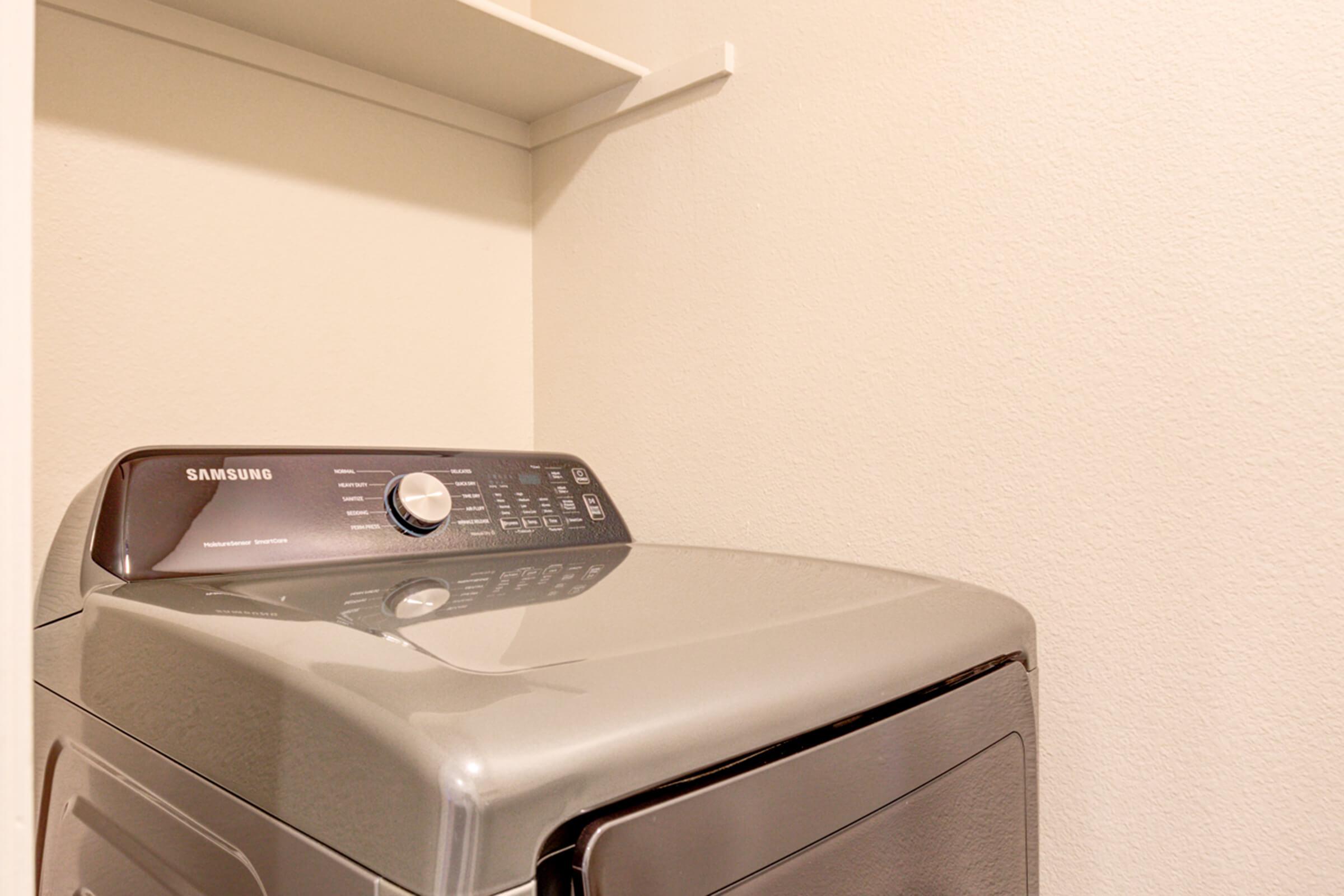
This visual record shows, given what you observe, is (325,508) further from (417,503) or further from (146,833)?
(146,833)

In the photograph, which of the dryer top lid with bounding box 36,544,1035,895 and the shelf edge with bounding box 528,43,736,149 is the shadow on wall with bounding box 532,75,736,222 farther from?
the dryer top lid with bounding box 36,544,1035,895

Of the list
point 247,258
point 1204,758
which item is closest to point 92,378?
point 247,258

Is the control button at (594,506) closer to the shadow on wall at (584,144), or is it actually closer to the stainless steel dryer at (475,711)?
the stainless steel dryer at (475,711)

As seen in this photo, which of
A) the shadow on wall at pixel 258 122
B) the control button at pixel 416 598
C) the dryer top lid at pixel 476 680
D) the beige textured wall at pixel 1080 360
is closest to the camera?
the dryer top lid at pixel 476 680

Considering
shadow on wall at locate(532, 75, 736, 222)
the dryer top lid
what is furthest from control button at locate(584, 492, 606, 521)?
shadow on wall at locate(532, 75, 736, 222)

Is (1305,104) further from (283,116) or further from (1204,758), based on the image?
(283,116)

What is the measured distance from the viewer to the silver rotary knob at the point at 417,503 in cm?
87

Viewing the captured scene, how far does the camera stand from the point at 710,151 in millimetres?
1165

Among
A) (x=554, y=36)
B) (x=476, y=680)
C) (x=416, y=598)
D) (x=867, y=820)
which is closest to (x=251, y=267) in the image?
(x=554, y=36)

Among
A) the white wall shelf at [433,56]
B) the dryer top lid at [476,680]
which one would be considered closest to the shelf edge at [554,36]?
the white wall shelf at [433,56]

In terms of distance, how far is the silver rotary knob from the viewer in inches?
34.1

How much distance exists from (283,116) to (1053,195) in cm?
95

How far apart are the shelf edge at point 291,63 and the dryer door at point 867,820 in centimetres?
108

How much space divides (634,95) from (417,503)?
27.8 inches
